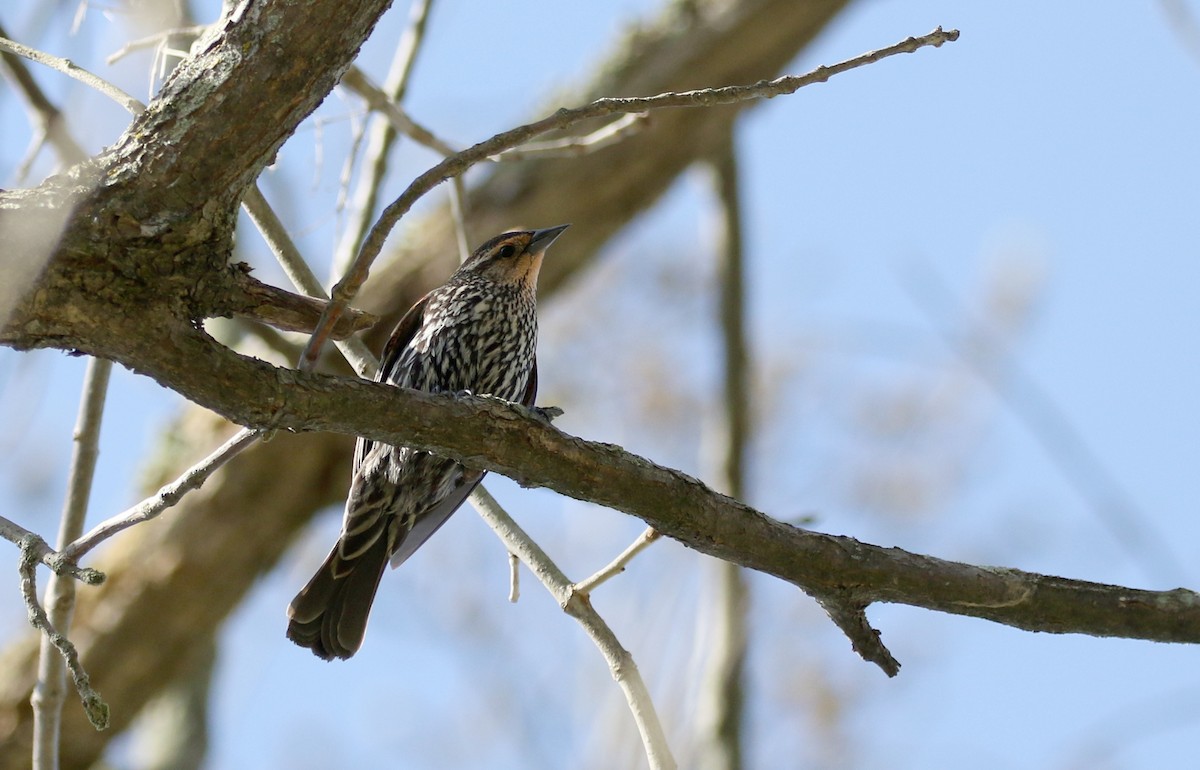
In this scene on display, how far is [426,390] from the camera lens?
13.8 feet

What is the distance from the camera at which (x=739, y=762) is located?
4844 millimetres

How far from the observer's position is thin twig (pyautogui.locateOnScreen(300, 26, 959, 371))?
7.79ft

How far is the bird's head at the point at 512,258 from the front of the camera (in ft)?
14.8

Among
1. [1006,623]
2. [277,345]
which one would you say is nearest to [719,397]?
[277,345]

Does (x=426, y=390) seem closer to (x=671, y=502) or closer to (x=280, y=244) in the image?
(x=280, y=244)

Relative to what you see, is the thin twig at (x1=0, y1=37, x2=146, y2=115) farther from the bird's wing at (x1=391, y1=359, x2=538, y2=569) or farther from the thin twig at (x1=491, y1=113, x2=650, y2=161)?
the bird's wing at (x1=391, y1=359, x2=538, y2=569)

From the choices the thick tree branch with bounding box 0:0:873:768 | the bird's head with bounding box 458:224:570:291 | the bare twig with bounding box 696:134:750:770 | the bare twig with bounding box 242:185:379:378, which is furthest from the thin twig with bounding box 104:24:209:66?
the bare twig with bounding box 696:134:750:770

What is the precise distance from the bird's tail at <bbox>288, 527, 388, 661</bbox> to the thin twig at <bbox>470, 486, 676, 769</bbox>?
715 mm

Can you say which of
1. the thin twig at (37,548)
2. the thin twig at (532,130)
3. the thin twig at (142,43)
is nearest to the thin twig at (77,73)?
the thin twig at (142,43)

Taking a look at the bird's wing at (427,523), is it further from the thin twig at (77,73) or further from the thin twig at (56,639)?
the thin twig at (56,639)

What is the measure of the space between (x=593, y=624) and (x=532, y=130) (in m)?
1.14

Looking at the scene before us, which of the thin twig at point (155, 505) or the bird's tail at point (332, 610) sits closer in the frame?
the thin twig at point (155, 505)

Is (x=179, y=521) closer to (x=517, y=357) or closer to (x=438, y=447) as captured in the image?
(x=517, y=357)

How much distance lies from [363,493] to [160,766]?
323cm
